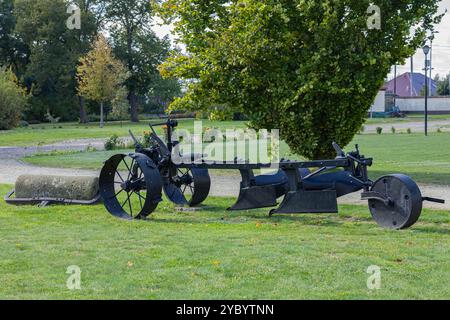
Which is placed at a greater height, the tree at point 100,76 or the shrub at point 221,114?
the tree at point 100,76

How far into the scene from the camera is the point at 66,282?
738 cm

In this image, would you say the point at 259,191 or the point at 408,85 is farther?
the point at 408,85

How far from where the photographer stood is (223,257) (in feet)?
28.0

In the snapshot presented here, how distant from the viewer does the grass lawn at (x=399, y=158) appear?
67.1ft

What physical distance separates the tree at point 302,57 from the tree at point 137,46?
66.1 m

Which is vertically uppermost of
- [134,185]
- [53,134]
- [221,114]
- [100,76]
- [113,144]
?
[100,76]

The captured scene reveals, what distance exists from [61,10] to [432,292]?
7739 centimetres

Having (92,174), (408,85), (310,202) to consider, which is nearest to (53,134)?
(92,174)

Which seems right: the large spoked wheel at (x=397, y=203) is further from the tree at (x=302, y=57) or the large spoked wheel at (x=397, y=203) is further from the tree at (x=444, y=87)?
the tree at (x=444, y=87)

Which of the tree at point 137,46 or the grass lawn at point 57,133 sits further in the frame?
the tree at point 137,46

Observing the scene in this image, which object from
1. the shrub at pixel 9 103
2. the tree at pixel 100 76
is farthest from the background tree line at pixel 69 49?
the shrub at pixel 9 103

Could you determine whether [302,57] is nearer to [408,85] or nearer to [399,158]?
[399,158]

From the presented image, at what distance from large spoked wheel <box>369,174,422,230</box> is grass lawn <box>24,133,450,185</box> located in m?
7.29

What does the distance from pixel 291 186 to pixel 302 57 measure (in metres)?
7.32
